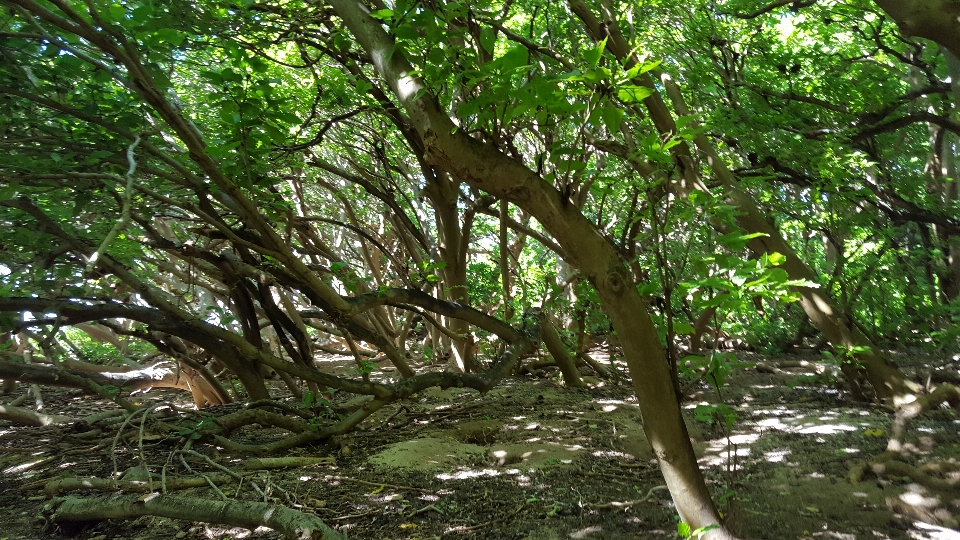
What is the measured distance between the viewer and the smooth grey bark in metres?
2.19

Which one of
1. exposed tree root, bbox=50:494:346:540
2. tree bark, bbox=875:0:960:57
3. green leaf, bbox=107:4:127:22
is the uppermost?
green leaf, bbox=107:4:127:22

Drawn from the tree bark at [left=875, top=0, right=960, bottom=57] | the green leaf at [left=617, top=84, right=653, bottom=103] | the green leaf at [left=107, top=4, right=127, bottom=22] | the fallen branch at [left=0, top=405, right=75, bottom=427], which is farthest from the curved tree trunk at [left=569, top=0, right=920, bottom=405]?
the fallen branch at [left=0, top=405, right=75, bottom=427]

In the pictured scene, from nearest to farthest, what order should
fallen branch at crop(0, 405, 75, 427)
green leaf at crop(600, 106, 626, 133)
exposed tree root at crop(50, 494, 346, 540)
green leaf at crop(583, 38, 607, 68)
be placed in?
1. green leaf at crop(583, 38, 607, 68)
2. green leaf at crop(600, 106, 626, 133)
3. exposed tree root at crop(50, 494, 346, 540)
4. fallen branch at crop(0, 405, 75, 427)

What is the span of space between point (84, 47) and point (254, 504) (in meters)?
2.67

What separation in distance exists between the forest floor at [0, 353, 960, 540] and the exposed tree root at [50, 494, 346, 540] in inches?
4.7

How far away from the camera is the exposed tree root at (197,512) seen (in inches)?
85.4

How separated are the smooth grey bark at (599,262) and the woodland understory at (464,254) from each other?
11 mm

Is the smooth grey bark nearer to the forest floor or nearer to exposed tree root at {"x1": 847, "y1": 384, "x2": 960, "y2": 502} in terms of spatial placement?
the forest floor

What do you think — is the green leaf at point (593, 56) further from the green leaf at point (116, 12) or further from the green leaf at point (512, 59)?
the green leaf at point (116, 12)

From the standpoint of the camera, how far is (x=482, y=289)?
7.36 meters

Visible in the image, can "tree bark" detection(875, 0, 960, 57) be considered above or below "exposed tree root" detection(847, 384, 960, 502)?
above

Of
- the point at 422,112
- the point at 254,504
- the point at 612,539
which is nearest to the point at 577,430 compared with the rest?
the point at 612,539

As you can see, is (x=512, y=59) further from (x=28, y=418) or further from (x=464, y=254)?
(x=28, y=418)

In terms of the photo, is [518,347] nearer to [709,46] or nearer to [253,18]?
[253,18]
